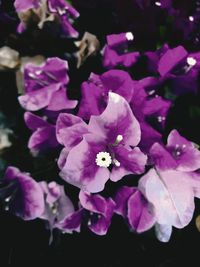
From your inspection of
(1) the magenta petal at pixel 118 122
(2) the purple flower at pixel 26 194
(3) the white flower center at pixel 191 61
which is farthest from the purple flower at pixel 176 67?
(2) the purple flower at pixel 26 194

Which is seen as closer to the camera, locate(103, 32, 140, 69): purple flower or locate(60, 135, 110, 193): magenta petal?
locate(60, 135, 110, 193): magenta petal

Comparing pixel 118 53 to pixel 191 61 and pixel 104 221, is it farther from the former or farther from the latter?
pixel 104 221

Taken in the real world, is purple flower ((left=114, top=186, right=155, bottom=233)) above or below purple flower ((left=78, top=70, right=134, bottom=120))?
below

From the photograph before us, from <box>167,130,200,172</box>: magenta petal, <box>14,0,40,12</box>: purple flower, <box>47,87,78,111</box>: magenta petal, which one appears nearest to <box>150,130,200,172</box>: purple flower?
<box>167,130,200,172</box>: magenta petal

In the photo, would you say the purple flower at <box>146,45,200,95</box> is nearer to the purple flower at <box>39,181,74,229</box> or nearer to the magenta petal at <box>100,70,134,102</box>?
the magenta petal at <box>100,70,134,102</box>

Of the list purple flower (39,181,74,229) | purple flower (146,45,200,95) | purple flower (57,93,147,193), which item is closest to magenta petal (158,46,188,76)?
purple flower (146,45,200,95)

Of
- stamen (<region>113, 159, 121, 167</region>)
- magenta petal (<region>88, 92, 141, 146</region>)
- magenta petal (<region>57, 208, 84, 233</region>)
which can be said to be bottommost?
magenta petal (<region>57, 208, 84, 233</region>)
